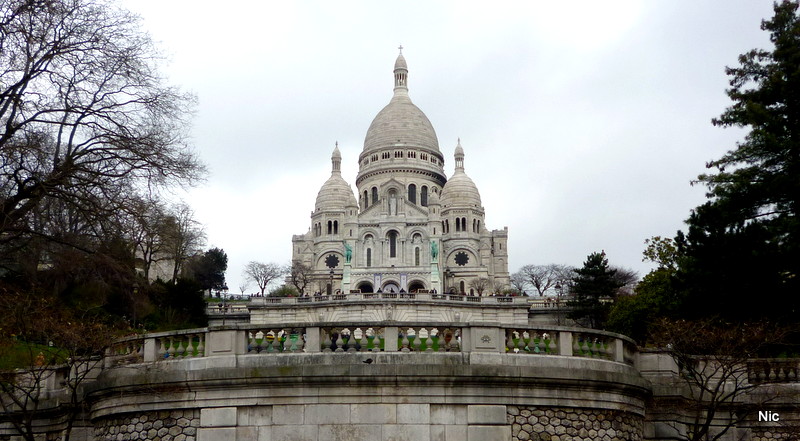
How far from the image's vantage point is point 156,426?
15445 millimetres

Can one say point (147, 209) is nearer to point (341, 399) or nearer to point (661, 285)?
point (341, 399)

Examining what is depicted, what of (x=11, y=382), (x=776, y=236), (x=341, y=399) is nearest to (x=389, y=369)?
(x=341, y=399)

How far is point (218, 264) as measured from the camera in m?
111

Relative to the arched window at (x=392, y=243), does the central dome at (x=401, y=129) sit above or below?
above

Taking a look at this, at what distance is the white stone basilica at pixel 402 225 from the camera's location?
12988 cm

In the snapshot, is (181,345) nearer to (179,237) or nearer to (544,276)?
(179,237)

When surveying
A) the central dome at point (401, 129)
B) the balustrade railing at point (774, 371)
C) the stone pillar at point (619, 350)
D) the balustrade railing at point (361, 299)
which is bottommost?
the balustrade railing at point (774, 371)

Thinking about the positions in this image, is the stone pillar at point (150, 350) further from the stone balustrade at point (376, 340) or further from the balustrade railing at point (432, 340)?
the balustrade railing at point (432, 340)

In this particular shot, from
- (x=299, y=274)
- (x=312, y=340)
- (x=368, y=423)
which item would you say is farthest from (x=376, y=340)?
(x=299, y=274)

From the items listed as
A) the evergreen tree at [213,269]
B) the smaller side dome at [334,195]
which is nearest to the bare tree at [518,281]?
the smaller side dome at [334,195]

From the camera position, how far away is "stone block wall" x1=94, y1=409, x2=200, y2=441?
1514 cm

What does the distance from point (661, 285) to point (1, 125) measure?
38.7 meters

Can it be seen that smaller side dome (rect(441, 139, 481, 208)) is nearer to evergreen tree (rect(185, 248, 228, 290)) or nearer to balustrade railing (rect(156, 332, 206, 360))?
evergreen tree (rect(185, 248, 228, 290))

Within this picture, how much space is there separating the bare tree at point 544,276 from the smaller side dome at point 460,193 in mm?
14178
